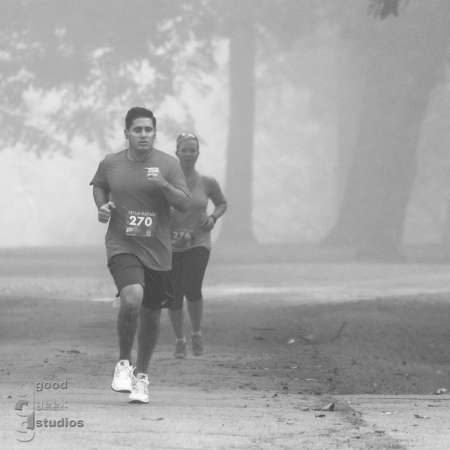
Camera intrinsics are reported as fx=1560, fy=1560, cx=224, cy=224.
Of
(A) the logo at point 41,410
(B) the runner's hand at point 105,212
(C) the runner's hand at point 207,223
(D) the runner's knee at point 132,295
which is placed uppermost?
(C) the runner's hand at point 207,223

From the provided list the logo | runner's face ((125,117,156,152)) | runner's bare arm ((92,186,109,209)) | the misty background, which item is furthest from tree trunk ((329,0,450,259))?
runner's face ((125,117,156,152))

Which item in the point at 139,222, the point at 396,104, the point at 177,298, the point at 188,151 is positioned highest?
the point at 396,104

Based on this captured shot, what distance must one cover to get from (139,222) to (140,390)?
109 cm

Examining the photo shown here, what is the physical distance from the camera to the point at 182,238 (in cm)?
1337

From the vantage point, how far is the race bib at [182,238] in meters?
13.4

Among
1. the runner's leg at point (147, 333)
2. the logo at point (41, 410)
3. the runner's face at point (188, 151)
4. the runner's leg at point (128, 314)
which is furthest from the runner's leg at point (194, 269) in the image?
the runner's leg at point (128, 314)

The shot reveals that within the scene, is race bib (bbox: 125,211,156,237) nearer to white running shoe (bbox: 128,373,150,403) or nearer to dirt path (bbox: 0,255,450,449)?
white running shoe (bbox: 128,373,150,403)

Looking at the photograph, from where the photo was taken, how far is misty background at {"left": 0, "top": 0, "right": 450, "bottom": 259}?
38688 mm

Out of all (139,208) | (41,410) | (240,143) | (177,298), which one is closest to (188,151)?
(177,298)

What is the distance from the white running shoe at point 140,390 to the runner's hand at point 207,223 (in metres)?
3.59

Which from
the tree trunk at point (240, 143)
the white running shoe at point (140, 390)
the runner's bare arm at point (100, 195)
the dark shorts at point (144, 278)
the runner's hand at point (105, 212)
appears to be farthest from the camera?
the tree trunk at point (240, 143)

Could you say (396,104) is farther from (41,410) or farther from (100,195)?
(41,410)

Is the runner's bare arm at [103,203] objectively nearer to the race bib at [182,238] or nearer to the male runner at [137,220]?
the male runner at [137,220]

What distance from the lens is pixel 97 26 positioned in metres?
45.8
